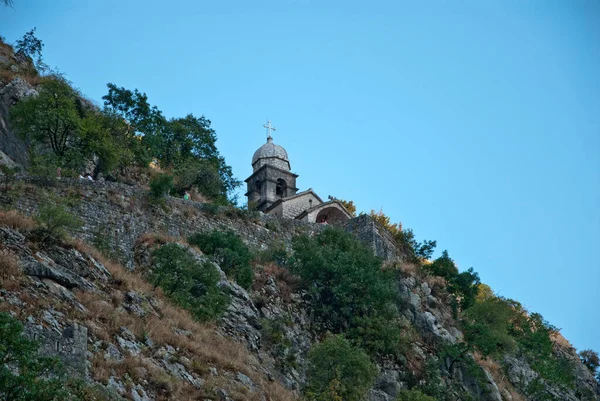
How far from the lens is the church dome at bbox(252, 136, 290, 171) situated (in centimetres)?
5131

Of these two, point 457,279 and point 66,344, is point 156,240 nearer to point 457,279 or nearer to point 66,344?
point 66,344

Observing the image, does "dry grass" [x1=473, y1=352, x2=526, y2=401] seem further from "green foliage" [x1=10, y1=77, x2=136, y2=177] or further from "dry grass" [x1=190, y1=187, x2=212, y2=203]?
"green foliage" [x1=10, y1=77, x2=136, y2=177]

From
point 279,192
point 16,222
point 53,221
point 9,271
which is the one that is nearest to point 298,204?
point 279,192

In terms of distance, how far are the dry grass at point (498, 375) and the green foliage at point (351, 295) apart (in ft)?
14.2

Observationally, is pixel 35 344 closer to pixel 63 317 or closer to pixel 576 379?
pixel 63 317

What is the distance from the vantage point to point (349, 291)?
27.8 m

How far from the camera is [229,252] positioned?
26953 mm

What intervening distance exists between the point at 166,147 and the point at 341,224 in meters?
9.60

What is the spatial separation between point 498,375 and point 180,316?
1545 cm

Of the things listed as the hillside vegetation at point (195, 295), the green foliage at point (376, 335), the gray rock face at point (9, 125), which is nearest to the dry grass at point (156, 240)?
the hillside vegetation at point (195, 295)

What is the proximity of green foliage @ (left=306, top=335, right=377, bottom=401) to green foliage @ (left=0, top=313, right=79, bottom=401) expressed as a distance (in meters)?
9.20

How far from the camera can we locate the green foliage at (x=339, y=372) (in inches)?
809

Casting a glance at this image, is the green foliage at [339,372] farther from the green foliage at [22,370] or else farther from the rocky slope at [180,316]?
the green foliage at [22,370]

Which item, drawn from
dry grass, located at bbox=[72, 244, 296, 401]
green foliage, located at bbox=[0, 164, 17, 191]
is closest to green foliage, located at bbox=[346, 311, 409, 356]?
dry grass, located at bbox=[72, 244, 296, 401]
